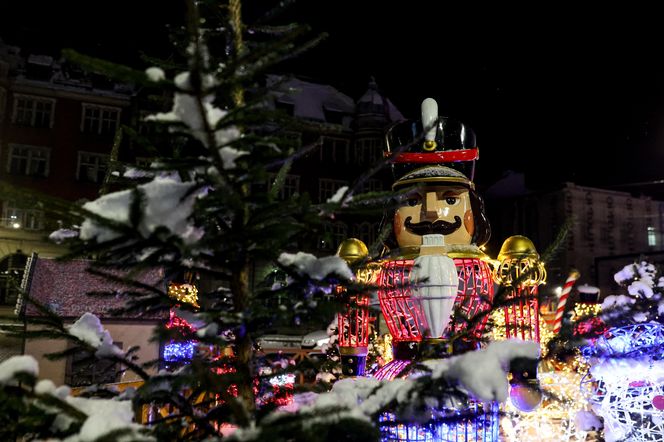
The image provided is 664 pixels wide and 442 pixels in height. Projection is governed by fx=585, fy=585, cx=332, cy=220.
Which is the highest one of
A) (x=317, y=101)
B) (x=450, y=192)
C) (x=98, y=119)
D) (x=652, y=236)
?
(x=317, y=101)

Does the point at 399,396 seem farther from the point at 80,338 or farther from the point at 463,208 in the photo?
the point at 463,208

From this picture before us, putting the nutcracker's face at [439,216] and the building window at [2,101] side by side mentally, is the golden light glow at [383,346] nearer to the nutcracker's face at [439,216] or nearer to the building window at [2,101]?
the nutcracker's face at [439,216]

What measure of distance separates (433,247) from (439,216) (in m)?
0.38

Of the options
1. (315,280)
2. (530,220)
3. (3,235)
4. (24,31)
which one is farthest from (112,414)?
(530,220)

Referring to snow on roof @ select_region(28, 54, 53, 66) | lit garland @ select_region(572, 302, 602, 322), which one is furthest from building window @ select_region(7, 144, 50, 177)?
lit garland @ select_region(572, 302, 602, 322)

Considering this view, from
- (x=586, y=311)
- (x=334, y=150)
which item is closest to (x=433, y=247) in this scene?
(x=586, y=311)

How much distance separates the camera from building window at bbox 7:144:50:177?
2594 cm

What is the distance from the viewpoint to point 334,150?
100ft

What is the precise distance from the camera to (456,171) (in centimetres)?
618

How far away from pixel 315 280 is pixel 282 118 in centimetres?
70

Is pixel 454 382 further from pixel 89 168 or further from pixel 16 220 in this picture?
pixel 89 168

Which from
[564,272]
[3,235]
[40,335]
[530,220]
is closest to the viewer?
[40,335]

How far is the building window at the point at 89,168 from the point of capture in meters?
26.6

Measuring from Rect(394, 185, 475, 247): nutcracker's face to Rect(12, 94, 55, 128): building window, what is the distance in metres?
24.8
